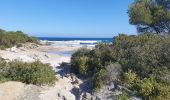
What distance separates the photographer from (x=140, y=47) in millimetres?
19938

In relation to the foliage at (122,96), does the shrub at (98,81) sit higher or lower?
higher

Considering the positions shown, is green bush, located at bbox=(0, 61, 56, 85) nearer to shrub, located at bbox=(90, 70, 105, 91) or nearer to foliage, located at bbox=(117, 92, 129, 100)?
shrub, located at bbox=(90, 70, 105, 91)

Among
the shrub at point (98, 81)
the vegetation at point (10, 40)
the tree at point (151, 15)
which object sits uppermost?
the tree at point (151, 15)

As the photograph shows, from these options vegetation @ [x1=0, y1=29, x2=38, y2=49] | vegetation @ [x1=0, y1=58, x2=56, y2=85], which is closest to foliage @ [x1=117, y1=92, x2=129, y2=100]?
vegetation @ [x1=0, y1=58, x2=56, y2=85]

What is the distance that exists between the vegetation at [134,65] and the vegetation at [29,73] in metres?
2.16

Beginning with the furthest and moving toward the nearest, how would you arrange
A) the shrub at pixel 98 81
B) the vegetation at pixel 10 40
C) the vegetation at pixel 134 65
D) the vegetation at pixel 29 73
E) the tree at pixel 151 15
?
the vegetation at pixel 10 40
the tree at pixel 151 15
the vegetation at pixel 29 73
the shrub at pixel 98 81
the vegetation at pixel 134 65

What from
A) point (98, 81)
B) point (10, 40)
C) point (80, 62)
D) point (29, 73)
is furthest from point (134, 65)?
point (10, 40)

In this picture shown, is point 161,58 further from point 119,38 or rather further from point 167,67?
point 119,38

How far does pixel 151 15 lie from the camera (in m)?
30.5

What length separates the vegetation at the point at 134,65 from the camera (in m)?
16.6

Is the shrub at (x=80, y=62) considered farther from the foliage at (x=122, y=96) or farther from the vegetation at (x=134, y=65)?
the foliage at (x=122, y=96)

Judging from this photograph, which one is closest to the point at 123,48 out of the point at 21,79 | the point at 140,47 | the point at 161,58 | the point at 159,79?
the point at 140,47

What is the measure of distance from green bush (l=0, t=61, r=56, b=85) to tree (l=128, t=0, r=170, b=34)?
12672 mm

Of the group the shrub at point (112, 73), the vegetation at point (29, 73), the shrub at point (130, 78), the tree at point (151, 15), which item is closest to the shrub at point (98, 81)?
the shrub at point (112, 73)
